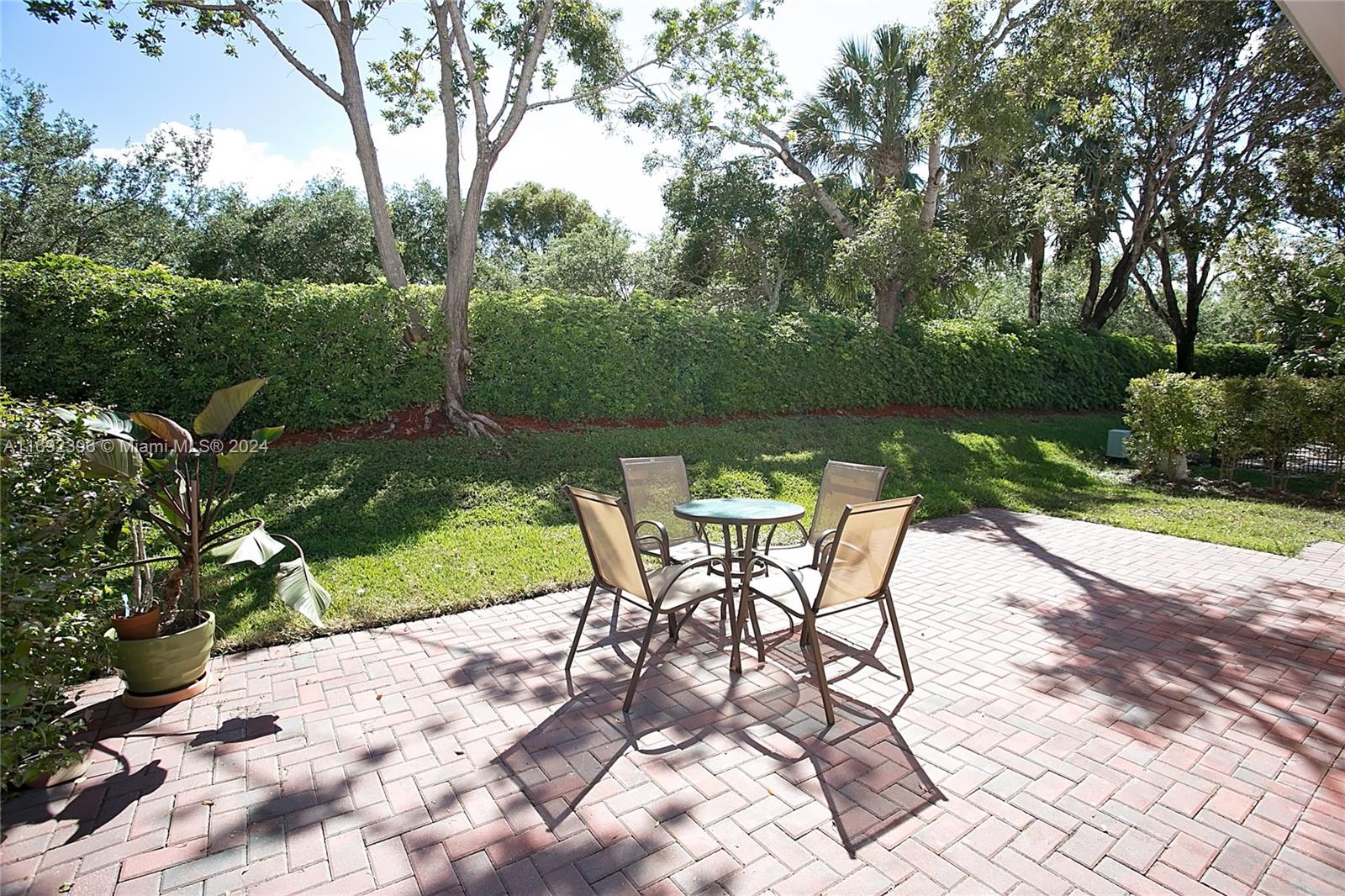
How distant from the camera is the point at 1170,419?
10164 mm

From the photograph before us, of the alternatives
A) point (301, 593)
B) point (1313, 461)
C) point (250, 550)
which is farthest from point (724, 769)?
point (1313, 461)

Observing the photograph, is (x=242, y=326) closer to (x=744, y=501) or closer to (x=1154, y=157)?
(x=744, y=501)

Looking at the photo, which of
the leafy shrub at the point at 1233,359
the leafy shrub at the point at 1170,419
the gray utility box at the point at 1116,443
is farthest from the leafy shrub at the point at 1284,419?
the leafy shrub at the point at 1233,359

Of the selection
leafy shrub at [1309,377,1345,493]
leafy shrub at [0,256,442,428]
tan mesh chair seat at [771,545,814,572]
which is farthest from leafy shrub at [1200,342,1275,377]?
leafy shrub at [0,256,442,428]

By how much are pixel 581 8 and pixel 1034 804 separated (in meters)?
10.6

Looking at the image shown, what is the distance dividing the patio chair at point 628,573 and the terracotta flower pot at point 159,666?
191 centimetres

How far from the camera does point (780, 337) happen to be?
40.1 feet

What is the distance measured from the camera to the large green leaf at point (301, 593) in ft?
10.5

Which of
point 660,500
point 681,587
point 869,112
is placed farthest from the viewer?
point 869,112

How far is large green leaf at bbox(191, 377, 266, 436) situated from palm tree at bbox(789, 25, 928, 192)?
45.2 ft

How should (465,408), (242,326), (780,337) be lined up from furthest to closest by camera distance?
(780,337) < (465,408) < (242,326)

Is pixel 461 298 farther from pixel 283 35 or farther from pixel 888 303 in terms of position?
pixel 888 303

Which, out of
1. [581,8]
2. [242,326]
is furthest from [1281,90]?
[242,326]

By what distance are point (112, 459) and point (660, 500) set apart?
3104mm
